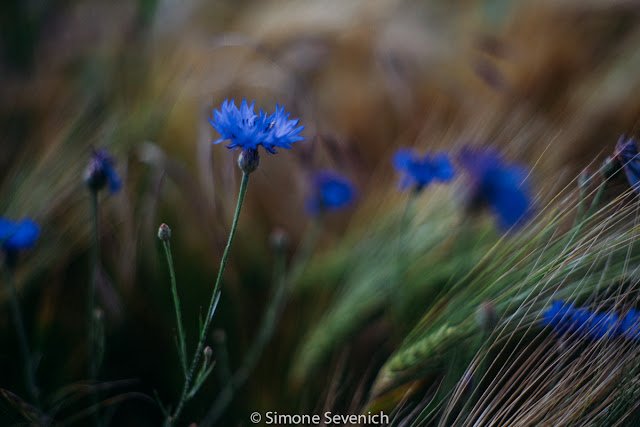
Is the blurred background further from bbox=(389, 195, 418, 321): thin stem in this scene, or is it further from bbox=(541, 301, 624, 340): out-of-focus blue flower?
bbox=(541, 301, 624, 340): out-of-focus blue flower

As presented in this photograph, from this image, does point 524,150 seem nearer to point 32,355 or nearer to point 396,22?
point 396,22

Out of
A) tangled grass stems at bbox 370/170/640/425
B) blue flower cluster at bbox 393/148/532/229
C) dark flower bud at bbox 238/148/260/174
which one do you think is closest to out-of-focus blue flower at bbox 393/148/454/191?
blue flower cluster at bbox 393/148/532/229

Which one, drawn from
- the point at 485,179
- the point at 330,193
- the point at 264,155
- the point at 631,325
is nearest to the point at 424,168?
the point at 485,179

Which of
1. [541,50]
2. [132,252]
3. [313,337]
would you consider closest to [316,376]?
[313,337]

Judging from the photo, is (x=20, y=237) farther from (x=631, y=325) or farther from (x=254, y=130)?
(x=631, y=325)

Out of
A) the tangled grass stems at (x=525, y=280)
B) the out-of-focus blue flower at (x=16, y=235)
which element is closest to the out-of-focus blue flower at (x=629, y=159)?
the tangled grass stems at (x=525, y=280)

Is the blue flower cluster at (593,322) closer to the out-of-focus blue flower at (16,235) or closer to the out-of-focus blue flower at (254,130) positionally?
the out-of-focus blue flower at (254,130)
